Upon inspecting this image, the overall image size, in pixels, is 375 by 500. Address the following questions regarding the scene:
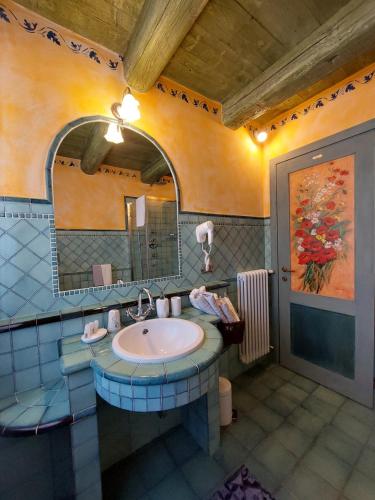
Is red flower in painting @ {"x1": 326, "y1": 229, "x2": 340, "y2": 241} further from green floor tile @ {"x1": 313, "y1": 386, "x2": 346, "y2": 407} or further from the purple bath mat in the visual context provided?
the purple bath mat

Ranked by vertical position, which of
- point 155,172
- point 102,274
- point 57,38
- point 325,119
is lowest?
point 102,274

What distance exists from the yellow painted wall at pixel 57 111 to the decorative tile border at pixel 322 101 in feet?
2.34

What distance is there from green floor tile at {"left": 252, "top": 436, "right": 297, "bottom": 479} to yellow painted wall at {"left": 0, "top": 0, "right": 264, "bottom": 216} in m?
1.62

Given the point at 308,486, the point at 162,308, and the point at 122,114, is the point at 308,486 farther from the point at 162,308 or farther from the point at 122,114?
the point at 122,114

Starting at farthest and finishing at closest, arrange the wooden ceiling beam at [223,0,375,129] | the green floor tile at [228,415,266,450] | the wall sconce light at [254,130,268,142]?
the wall sconce light at [254,130,268,142]
the green floor tile at [228,415,266,450]
the wooden ceiling beam at [223,0,375,129]

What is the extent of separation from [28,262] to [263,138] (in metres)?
2.17

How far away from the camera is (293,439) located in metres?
1.25

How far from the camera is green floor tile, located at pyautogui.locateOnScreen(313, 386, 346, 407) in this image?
1.54 meters

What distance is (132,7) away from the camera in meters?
0.99

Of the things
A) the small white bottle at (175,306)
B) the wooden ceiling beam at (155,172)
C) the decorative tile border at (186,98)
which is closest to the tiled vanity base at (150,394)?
the small white bottle at (175,306)

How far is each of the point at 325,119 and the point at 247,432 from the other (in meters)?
2.41

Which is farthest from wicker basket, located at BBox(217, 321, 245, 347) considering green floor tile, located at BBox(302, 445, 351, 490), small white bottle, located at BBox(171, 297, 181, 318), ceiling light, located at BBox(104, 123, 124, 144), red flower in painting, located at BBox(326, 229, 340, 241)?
ceiling light, located at BBox(104, 123, 124, 144)

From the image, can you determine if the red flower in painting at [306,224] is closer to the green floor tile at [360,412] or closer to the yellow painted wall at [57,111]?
the yellow painted wall at [57,111]

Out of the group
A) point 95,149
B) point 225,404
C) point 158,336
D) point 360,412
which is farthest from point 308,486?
point 95,149
